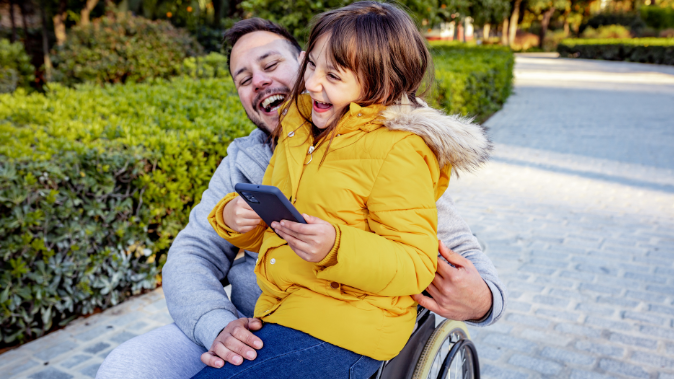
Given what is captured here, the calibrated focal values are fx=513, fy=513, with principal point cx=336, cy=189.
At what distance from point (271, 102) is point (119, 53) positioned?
27.4 ft

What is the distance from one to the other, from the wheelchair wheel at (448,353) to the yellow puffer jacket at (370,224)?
0.92 feet

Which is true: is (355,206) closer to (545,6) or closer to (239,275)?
(239,275)

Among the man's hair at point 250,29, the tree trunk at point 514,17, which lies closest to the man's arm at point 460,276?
the man's hair at point 250,29

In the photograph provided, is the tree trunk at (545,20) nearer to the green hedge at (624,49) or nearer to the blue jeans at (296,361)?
the green hedge at (624,49)

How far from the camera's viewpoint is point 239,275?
2.06 metres

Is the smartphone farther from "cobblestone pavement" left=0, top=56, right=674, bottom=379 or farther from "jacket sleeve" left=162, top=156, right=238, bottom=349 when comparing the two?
"cobblestone pavement" left=0, top=56, right=674, bottom=379

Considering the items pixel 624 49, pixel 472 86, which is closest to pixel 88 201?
pixel 472 86

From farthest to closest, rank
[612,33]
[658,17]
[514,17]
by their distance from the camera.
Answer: [658,17]
[514,17]
[612,33]

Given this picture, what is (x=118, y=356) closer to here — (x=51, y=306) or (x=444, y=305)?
(x=444, y=305)

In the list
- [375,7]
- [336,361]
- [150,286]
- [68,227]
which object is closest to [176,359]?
[336,361]

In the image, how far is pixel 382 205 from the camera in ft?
4.44

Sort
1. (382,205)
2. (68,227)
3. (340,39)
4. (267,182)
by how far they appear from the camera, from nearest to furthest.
Answer: 1. (382,205)
2. (340,39)
3. (267,182)
4. (68,227)

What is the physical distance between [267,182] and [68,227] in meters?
2.13

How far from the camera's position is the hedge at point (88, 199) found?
9.94 feet
